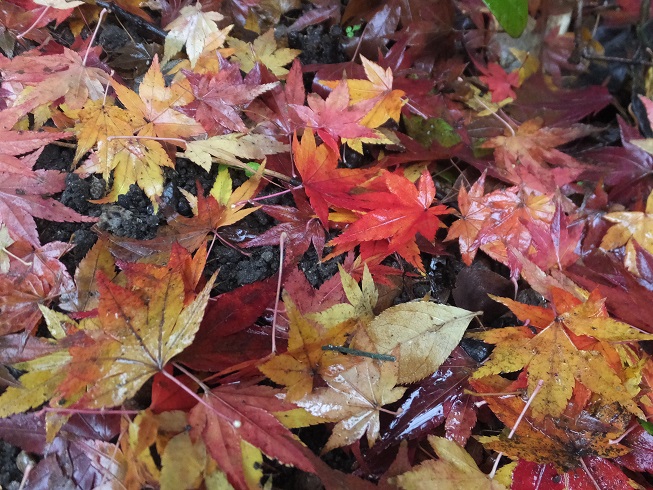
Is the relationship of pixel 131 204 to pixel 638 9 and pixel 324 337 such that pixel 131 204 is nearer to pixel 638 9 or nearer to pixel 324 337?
pixel 324 337

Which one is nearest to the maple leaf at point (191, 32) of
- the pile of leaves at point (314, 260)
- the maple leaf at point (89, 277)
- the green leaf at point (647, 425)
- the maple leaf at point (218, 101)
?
the pile of leaves at point (314, 260)

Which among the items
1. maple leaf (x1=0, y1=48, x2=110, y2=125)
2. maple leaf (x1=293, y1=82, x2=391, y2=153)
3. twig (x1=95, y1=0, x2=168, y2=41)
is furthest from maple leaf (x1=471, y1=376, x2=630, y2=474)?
twig (x1=95, y1=0, x2=168, y2=41)

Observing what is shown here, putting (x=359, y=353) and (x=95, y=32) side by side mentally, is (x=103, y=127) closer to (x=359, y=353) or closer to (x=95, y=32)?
(x=95, y=32)

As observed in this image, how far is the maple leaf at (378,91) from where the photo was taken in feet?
3.66

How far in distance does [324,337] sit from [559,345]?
431 mm

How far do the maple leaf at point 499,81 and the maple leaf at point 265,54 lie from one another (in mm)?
643

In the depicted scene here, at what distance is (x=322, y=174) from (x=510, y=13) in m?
0.69

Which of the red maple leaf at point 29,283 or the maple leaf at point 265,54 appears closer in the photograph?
the red maple leaf at point 29,283

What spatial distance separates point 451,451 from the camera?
2.42ft

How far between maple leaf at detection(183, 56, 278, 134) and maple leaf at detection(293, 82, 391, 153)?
0.10m

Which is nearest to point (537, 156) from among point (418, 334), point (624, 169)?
point (624, 169)

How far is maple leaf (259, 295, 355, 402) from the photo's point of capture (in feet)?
2.33

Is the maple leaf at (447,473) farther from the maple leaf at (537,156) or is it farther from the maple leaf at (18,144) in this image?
the maple leaf at (18,144)

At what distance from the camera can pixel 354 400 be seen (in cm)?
74
